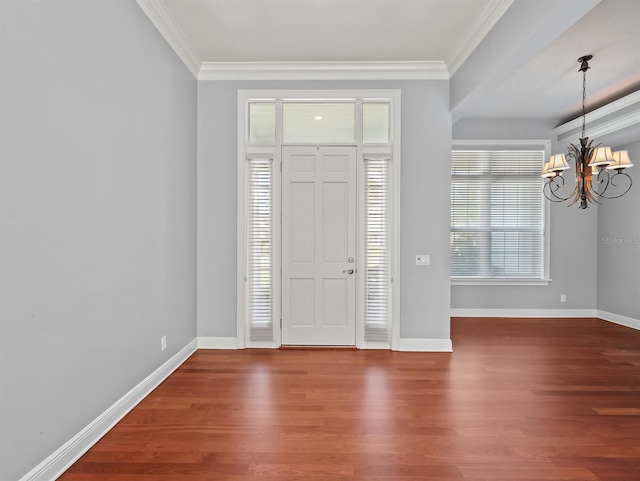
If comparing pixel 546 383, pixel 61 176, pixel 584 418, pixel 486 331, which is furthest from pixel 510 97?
pixel 61 176

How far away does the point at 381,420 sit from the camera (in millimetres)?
2510

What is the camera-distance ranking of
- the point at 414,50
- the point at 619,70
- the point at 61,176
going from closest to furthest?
1. the point at 61,176
2. the point at 414,50
3. the point at 619,70

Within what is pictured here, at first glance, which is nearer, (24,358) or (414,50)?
(24,358)

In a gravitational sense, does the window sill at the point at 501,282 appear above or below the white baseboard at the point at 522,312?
above

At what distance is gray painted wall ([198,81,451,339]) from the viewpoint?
4023mm

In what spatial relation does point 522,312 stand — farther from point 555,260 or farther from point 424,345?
point 424,345

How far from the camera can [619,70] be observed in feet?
13.0

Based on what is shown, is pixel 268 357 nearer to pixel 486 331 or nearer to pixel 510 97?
pixel 486 331

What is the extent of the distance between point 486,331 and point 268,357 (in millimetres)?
3021

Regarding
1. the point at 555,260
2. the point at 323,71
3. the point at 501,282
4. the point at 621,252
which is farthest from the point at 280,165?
the point at 621,252

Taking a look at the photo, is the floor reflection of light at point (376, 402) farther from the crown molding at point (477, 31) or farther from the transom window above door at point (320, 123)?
the crown molding at point (477, 31)

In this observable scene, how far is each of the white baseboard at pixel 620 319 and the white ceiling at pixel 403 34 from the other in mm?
3213

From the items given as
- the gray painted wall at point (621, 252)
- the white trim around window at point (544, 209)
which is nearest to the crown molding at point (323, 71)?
the white trim around window at point (544, 209)

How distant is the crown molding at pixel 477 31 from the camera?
2.85 metres
